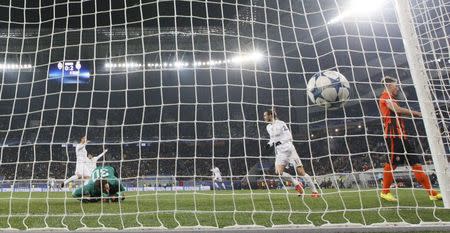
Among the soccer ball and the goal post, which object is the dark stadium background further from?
the goal post

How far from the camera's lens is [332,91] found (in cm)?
537

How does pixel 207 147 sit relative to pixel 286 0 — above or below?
below

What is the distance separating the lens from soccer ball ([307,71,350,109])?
5.36 meters

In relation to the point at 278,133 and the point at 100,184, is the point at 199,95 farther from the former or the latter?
the point at 100,184

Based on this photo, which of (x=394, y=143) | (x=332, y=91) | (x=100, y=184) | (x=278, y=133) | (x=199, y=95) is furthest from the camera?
(x=199, y=95)

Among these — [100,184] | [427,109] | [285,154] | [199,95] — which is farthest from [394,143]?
[199,95]

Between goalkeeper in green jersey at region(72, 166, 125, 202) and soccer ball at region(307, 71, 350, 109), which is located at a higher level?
soccer ball at region(307, 71, 350, 109)

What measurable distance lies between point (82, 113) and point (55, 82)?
2.42 metres

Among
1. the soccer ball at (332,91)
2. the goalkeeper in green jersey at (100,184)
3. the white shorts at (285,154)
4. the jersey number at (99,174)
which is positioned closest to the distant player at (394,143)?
the soccer ball at (332,91)

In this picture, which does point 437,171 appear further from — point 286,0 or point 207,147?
point 207,147

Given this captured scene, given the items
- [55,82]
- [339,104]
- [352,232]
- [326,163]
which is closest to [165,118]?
[55,82]

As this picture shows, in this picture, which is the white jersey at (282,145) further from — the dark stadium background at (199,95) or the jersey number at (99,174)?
the dark stadium background at (199,95)

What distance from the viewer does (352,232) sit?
2.80m

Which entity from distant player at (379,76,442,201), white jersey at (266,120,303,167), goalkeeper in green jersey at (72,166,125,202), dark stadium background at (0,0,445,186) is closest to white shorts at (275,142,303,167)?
white jersey at (266,120,303,167)
